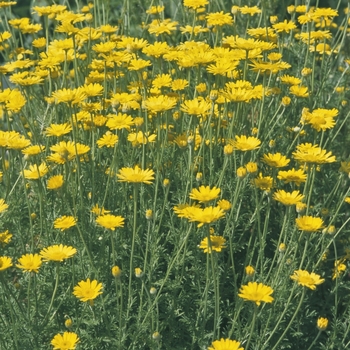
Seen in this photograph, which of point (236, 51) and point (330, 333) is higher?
point (236, 51)

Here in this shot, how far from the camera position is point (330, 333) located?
261 cm

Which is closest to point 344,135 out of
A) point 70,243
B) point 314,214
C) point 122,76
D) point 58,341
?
point 314,214

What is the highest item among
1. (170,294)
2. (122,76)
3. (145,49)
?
(145,49)

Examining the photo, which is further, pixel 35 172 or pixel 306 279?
pixel 35 172

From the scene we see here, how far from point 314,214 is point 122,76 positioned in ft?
3.42

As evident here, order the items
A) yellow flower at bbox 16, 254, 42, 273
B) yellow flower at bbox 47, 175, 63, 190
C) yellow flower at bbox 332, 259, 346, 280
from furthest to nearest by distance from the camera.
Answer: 1. yellow flower at bbox 332, 259, 346, 280
2. yellow flower at bbox 47, 175, 63, 190
3. yellow flower at bbox 16, 254, 42, 273

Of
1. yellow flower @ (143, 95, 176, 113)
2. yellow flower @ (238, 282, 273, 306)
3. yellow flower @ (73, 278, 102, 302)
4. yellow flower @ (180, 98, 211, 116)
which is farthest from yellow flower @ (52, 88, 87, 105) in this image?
yellow flower @ (238, 282, 273, 306)

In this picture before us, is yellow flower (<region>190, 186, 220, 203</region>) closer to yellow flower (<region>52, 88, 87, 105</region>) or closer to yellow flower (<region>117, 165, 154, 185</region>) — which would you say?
yellow flower (<region>117, 165, 154, 185</region>)

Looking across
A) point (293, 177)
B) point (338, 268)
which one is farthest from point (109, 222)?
point (338, 268)

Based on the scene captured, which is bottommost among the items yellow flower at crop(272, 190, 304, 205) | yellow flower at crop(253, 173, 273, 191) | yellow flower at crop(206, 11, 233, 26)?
yellow flower at crop(253, 173, 273, 191)

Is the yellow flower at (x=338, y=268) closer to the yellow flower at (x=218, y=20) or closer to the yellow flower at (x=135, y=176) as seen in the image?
the yellow flower at (x=135, y=176)

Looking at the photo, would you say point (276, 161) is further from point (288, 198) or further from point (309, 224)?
point (309, 224)

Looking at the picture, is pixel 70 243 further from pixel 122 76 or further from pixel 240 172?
pixel 122 76

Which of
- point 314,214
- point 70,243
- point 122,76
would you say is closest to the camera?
point 70,243
